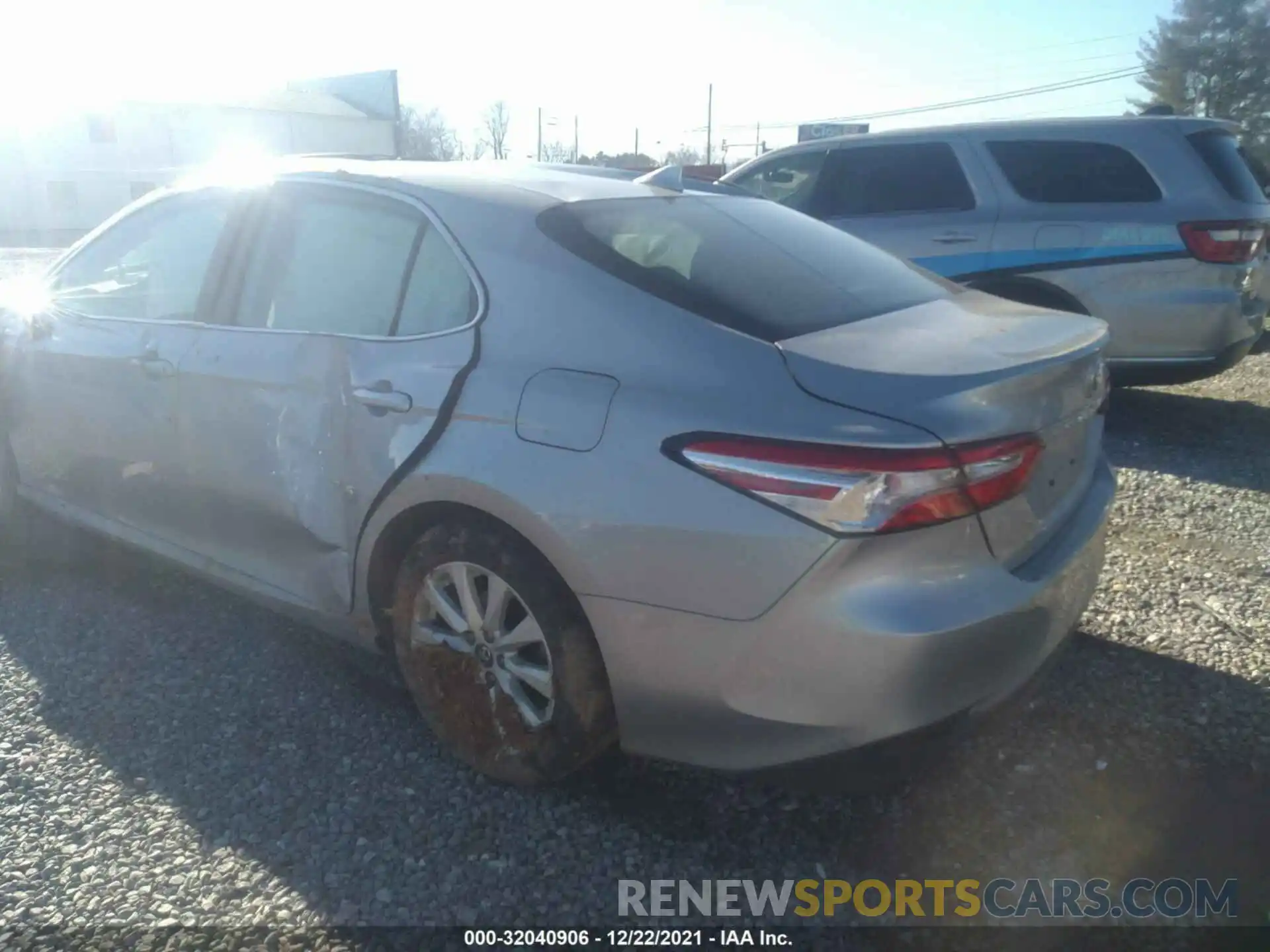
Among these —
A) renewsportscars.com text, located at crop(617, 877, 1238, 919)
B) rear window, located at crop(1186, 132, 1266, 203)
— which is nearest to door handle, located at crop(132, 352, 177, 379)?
renewsportscars.com text, located at crop(617, 877, 1238, 919)

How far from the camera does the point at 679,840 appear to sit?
8.25ft

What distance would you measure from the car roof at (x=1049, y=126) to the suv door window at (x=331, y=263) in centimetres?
477

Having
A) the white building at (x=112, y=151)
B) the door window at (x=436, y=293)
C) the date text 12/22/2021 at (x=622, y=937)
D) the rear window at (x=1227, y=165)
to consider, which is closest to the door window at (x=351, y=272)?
the door window at (x=436, y=293)

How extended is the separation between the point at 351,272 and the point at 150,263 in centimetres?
120

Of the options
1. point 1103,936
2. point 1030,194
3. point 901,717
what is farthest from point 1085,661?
point 1030,194

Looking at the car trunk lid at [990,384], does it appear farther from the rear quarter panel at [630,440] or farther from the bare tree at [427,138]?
the bare tree at [427,138]

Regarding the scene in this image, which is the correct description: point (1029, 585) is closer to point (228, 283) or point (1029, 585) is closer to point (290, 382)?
point (290, 382)

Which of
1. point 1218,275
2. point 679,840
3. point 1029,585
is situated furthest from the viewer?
point 1218,275

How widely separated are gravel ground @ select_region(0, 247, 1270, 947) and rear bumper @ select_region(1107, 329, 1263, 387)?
2.60 m

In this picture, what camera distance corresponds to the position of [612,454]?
7.34ft

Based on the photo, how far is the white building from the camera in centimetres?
4284

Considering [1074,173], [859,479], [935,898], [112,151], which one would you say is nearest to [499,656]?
[859,479]

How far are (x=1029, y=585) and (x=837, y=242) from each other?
1.39 m

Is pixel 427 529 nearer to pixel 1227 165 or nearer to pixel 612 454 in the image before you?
pixel 612 454
